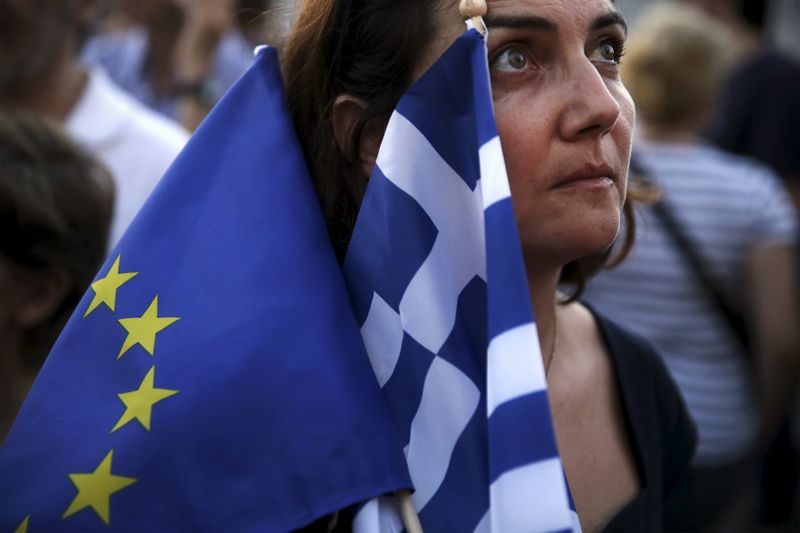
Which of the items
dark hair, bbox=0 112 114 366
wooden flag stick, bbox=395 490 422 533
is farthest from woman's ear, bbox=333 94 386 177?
dark hair, bbox=0 112 114 366

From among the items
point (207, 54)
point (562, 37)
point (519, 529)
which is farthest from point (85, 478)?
point (207, 54)

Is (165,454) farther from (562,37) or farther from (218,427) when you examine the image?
(562,37)

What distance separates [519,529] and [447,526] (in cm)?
17

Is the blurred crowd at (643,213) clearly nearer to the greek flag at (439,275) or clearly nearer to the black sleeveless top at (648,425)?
the black sleeveless top at (648,425)

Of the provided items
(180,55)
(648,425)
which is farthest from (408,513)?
(180,55)

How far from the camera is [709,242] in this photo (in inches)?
136

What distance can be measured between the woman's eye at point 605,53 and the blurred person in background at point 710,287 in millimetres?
1391

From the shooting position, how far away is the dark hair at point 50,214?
8.02ft

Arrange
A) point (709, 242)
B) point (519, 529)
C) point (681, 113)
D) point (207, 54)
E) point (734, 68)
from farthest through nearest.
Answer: point (734, 68)
point (207, 54)
point (681, 113)
point (709, 242)
point (519, 529)

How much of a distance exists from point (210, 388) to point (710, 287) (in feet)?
7.27

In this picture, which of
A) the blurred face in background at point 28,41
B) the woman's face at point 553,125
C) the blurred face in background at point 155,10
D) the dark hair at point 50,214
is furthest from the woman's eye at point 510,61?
the blurred face in background at point 155,10

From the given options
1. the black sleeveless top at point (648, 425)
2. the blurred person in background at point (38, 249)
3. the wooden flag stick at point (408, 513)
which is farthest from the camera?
the blurred person in background at point (38, 249)

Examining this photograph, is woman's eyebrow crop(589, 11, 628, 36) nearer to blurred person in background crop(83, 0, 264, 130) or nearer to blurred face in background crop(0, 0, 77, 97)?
blurred face in background crop(0, 0, 77, 97)

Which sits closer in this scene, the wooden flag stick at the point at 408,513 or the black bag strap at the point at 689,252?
the wooden flag stick at the point at 408,513
